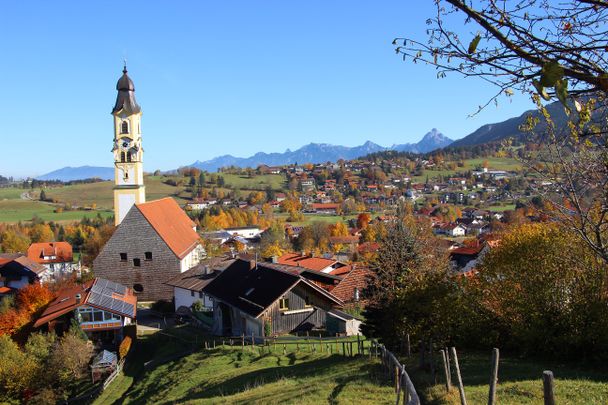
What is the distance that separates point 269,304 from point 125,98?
30598 mm

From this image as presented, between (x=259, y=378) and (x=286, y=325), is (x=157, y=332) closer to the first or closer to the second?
(x=286, y=325)

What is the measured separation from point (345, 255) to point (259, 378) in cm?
5534

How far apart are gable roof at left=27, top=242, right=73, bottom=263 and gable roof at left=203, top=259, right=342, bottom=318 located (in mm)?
47222

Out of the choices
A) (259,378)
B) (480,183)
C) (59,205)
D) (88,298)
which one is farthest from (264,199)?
(259,378)

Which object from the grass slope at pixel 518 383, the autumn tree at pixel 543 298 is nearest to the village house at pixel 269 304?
the autumn tree at pixel 543 298

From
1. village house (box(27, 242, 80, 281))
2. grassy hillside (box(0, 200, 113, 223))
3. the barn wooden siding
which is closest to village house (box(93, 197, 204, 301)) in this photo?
the barn wooden siding

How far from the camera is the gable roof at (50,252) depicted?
73875 millimetres

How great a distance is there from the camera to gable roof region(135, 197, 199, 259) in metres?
45.4

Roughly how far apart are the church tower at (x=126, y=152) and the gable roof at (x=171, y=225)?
245 centimetres

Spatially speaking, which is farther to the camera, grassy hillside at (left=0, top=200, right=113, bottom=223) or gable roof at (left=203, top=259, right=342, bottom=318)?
grassy hillside at (left=0, top=200, right=113, bottom=223)

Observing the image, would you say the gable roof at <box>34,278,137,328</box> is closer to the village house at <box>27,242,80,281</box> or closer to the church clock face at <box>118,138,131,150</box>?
the church clock face at <box>118,138,131,150</box>

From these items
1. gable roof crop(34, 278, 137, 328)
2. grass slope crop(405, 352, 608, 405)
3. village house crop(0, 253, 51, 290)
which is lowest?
village house crop(0, 253, 51, 290)

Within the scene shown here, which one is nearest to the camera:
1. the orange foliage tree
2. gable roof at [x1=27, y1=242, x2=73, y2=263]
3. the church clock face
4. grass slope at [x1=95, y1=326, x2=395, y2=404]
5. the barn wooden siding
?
grass slope at [x1=95, y1=326, x2=395, y2=404]

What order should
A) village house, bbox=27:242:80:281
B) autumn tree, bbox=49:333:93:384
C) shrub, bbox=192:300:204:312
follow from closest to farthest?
autumn tree, bbox=49:333:93:384
shrub, bbox=192:300:204:312
village house, bbox=27:242:80:281
